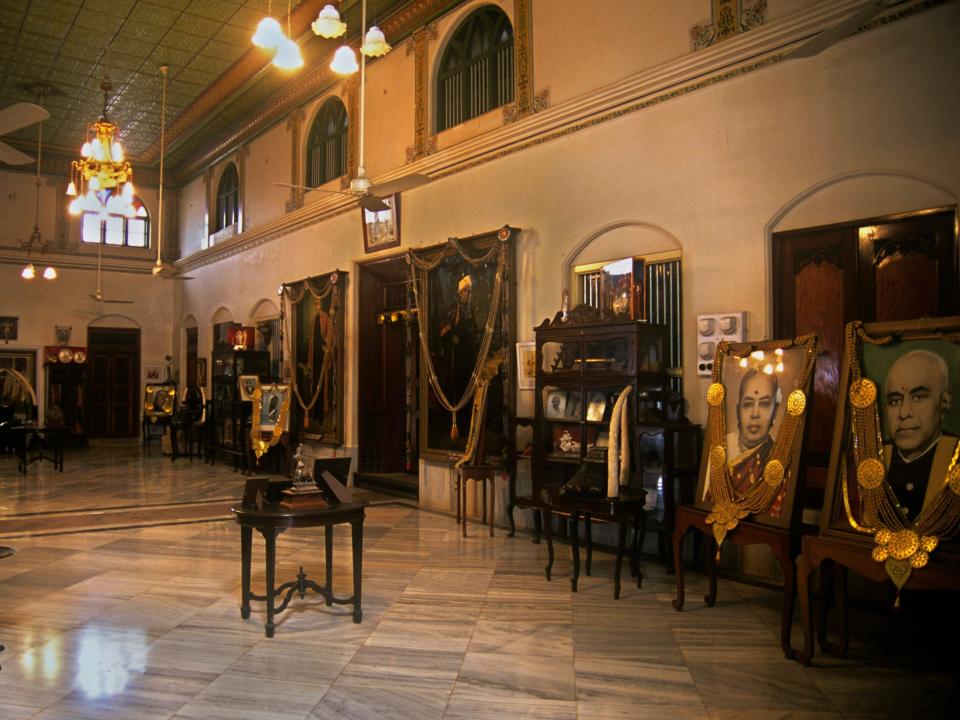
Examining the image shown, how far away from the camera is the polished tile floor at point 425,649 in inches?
140

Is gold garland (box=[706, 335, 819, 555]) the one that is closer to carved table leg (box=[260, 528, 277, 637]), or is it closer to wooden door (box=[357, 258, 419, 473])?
carved table leg (box=[260, 528, 277, 637])

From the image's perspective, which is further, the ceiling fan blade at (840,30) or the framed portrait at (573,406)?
the framed portrait at (573,406)

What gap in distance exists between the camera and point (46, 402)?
55.4 feet

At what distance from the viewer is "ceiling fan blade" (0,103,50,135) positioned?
487cm

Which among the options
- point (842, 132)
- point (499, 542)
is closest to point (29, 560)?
point (499, 542)

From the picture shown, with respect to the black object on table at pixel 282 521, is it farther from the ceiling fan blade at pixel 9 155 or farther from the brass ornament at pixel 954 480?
the brass ornament at pixel 954 480

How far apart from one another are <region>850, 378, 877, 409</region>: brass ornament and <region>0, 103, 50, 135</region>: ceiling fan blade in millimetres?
5251

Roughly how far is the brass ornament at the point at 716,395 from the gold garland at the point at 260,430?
8.35 m

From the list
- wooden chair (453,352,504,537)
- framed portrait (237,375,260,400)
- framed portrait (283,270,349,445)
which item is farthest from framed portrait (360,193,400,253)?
framed portrait (237,375,260,400)

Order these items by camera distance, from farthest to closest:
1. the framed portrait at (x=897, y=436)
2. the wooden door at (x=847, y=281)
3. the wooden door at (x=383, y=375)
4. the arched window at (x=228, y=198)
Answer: the arched window at (x=228, y=198)
the wooden door at (x=383, y=375)
the wooden door at (x=847, y=281)
the framed portrait at (x=897, y=436)

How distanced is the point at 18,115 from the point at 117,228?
14541 mm

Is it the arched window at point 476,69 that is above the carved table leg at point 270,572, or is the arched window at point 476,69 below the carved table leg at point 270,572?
above

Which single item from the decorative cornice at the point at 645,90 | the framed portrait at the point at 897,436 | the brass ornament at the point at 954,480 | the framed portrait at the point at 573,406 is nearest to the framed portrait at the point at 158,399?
the decorative cornice at the point at 645,90

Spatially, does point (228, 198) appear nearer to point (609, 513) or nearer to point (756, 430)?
point (609, 513)
